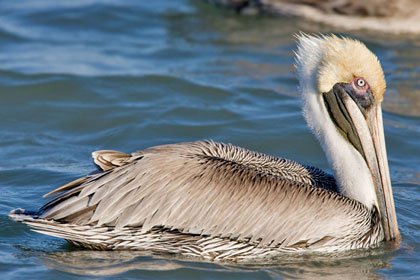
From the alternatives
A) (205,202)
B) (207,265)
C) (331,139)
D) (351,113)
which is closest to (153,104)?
(331,139)

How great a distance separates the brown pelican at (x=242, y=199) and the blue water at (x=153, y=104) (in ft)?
0.48

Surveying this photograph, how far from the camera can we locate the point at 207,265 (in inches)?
191

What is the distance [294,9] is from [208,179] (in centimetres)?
630

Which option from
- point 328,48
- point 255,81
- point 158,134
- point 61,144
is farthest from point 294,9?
point 328,48

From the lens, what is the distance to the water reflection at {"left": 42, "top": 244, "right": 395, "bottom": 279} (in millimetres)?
4734

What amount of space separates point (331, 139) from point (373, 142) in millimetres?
306

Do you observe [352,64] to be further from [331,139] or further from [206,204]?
[206,204]

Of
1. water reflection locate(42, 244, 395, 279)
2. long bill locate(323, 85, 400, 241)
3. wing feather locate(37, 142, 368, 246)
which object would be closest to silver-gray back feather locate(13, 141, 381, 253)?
wing feather locate(37, 142, 368, 246)

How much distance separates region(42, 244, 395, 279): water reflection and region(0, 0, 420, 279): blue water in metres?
0.01

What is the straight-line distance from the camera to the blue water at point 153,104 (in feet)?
16.1

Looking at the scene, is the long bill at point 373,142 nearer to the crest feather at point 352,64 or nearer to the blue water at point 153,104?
the crest feather at point 352,64

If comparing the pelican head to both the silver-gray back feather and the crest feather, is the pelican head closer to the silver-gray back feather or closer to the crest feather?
the crest feather

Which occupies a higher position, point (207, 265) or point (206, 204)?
point (206, 204)

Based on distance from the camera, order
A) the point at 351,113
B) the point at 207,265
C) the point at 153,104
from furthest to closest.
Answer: the point at 153,104
the point at 351,113
the point at 207,265
